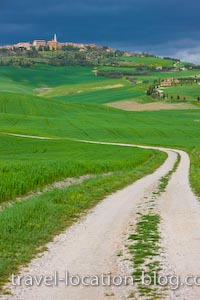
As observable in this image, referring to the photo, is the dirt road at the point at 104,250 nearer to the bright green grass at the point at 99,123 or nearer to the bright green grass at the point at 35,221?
the bright green grass at the point at 35,221

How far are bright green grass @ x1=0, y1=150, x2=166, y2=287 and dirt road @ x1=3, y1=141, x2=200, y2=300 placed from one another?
0.46 m

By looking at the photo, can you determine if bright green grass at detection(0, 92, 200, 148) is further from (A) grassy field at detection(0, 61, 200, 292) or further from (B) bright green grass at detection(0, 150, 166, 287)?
(B) bright green grass at detection(0, 150, 166, 287)

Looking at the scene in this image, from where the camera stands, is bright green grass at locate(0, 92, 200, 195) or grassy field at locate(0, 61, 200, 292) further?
bright green grass at locate(0, 92, 200, 195)

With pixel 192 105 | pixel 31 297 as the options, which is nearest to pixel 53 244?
pixel 31 297

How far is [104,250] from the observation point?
43.3 ft

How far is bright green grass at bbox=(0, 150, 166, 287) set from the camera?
12516 mm

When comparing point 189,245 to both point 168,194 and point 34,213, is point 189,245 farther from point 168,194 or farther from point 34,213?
point 168,194

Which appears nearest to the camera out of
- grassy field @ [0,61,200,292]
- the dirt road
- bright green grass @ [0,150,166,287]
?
the dirt road

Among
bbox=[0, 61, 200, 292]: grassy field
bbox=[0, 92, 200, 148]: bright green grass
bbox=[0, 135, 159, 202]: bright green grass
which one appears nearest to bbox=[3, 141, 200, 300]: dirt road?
bbox=[0, 61, 200, 292]: grassy field

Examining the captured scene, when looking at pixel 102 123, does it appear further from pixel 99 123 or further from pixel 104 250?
pixel 104 250

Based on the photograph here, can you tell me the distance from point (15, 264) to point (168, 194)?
16.4 metres

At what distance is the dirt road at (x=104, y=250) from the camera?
9680mm

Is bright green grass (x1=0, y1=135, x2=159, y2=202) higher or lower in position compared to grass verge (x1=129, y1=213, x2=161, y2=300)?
lower

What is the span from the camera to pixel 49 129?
4210 inches
